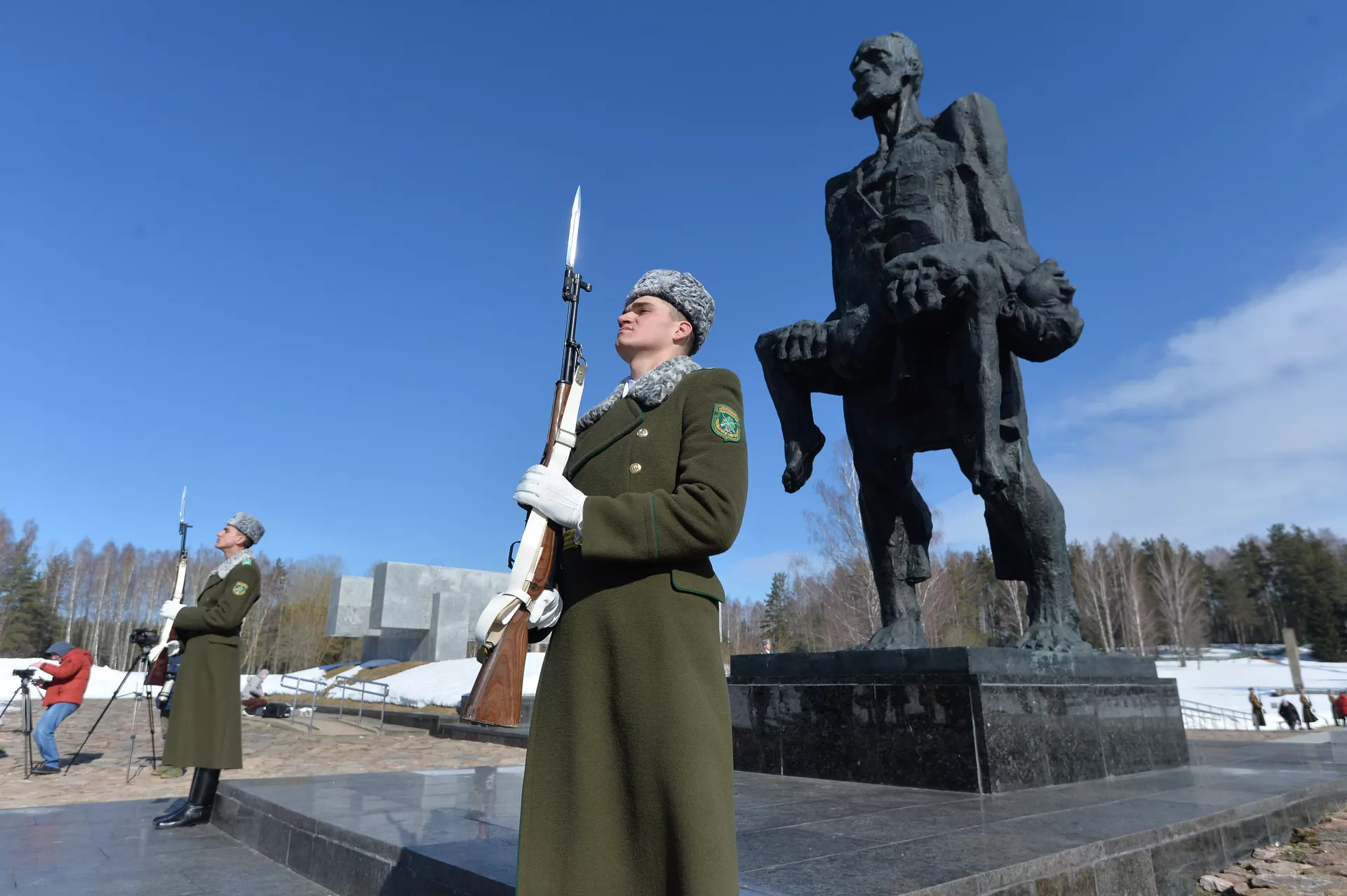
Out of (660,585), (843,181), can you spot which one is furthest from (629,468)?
(843,181)

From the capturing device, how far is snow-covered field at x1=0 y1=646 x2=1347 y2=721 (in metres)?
24.5

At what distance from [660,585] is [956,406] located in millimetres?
4043

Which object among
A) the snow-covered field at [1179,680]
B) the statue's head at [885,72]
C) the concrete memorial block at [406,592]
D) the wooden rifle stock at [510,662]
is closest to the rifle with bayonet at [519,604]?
the wooden rifle stock at [510,662]

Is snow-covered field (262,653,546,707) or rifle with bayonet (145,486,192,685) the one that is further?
snow-covered field (262,653,546,707)

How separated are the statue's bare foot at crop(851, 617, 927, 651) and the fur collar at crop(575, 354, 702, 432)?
145 inches

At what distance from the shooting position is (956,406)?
518cm

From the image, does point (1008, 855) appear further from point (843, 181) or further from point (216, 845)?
point (843, 181)

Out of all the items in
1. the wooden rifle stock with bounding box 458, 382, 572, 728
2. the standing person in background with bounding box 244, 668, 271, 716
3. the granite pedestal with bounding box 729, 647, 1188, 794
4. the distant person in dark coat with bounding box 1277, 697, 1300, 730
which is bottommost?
the distant person in dark coat with bounding box 1277, 697, 1300, 730

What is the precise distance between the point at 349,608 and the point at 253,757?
29.4m

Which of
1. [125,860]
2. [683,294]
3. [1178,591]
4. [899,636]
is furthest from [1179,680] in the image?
[683,294]

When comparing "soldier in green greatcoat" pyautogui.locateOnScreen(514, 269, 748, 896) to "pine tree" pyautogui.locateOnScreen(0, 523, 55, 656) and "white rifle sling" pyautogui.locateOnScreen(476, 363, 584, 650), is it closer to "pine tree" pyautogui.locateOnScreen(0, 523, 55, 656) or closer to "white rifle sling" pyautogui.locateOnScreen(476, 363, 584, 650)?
"white rifle sling" pyautogui.locateOnScreen(476, 363, 584, 650)

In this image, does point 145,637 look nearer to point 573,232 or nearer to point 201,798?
point 201,798

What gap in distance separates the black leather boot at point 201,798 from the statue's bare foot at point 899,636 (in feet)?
13.6

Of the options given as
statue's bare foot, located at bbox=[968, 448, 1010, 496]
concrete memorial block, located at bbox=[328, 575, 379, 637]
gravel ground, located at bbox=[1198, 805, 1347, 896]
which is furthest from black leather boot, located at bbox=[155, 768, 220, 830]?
concrete memorial block, located at bbox=[328, 575, 379, 637]
